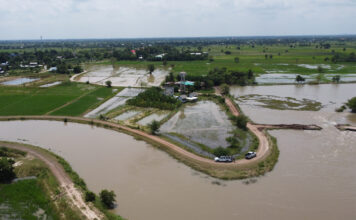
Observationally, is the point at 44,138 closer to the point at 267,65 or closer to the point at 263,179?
the point at 263,179

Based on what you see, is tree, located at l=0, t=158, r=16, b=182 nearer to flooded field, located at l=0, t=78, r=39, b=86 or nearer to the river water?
the river water

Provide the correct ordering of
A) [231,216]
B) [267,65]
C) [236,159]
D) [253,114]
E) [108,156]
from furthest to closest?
[267,65], [253,114], [108,156], [236,159], [231,216]

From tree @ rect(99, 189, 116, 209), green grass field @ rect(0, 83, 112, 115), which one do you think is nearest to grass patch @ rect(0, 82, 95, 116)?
green grass field @ rect(0, 83, 112, 115)

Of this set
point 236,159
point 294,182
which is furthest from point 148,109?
point 294,182

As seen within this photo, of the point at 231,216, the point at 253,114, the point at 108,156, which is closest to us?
the point at 231,216

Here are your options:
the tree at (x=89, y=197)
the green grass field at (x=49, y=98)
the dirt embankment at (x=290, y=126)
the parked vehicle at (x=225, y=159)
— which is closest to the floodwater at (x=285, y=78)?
the dirt embankment at (x=290, y=126)

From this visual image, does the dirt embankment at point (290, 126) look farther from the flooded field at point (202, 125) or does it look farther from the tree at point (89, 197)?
the tree at point (89, 197)

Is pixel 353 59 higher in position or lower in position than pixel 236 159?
higher
